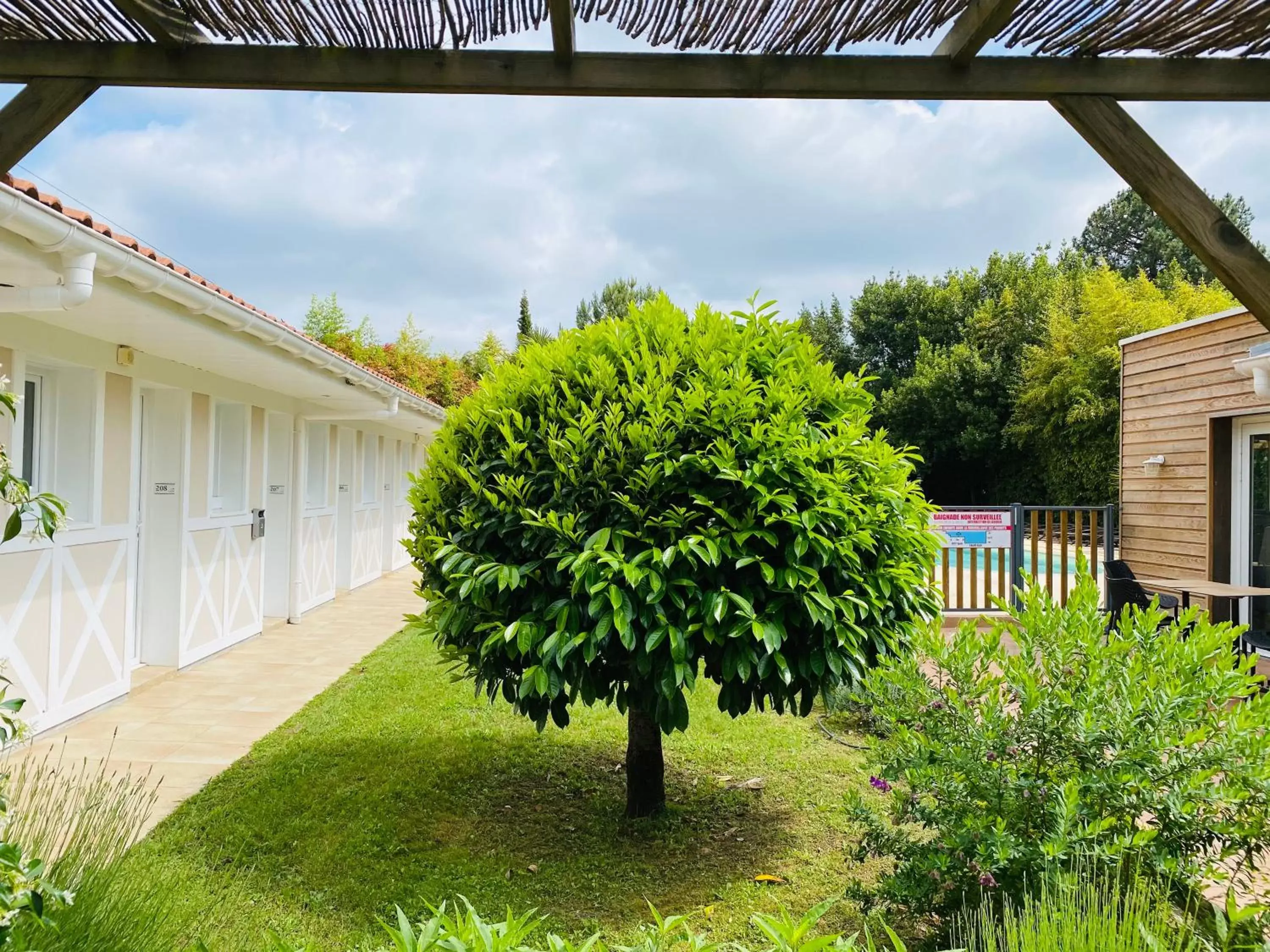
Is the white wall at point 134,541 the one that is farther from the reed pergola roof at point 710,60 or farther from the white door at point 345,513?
the reed pergola roof at point 710,60

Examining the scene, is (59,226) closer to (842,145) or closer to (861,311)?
(861,311)

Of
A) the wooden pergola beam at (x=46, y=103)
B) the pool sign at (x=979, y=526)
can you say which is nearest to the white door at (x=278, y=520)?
the wooden pergola beam at (x=46, y=103)

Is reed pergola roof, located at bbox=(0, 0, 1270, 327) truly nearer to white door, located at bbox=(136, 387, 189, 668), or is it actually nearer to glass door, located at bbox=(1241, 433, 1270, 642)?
white door, located at bbox=(136, 387, 189, 668)

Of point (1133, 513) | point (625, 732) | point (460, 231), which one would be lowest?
point (625, 732)

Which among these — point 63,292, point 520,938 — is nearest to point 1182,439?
point 520,938

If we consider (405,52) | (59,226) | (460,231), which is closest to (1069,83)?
(405,52)

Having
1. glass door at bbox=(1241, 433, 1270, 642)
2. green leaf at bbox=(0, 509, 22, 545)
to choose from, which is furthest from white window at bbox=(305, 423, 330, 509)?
glass door at bbox=(1241, 433, 1270, 642)

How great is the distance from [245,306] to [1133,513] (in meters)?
9.66

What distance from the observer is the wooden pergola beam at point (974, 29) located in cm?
188

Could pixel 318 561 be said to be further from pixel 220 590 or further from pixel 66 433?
pixel 66 433

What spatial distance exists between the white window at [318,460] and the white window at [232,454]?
2.46 metres

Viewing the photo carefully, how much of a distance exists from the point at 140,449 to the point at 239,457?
4.16ft

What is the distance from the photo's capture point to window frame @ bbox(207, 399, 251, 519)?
7.43m

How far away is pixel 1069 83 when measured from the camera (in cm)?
208
